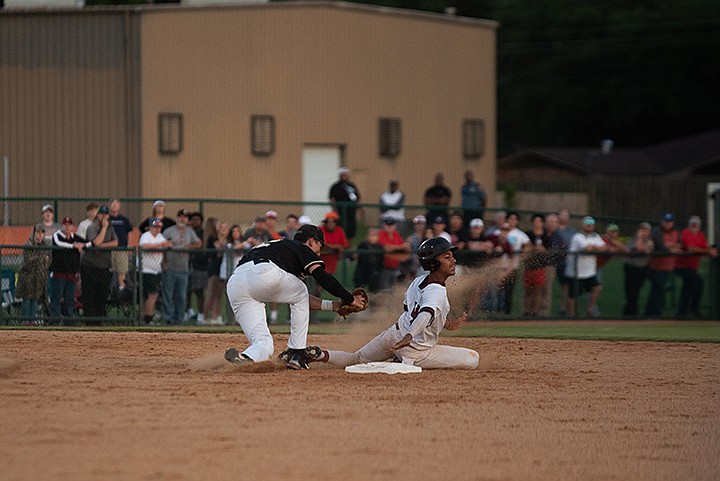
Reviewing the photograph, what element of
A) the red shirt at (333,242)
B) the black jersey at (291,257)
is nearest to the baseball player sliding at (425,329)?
→ the black jersey at (291,257)

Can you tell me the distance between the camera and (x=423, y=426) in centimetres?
898

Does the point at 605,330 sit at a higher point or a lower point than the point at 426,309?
lower

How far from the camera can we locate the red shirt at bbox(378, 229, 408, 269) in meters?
20.0

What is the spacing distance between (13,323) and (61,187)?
34.0 feet

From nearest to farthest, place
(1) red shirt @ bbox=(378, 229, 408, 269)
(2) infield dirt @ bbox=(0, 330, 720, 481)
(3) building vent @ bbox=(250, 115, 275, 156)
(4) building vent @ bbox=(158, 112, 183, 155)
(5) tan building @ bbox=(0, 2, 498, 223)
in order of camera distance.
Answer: (2) infield dirt @ bbox=(0, 330, 720, 481) → (1) red shirt @ bbox=(378, 229, 408, 269) → (5) tan building @ bbox=(0, 2, 498, 223) → (4) building vent @ bbox=(158, 112, 183, 155) → (3) building vent @ bbox=(250, 115, 275, 156)

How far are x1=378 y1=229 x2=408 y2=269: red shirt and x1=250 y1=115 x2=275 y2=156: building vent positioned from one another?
9177 mm

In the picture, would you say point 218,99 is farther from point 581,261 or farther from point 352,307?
point 352,307

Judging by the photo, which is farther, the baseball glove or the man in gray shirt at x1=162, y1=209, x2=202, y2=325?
the man in gray shirt at x1=162, y1=209, x2=202, y2=325

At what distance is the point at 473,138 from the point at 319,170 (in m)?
4.86

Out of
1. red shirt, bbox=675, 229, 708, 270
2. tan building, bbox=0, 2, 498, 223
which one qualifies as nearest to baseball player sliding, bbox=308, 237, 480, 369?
red shirt, bbox=675, 229, 708, 270

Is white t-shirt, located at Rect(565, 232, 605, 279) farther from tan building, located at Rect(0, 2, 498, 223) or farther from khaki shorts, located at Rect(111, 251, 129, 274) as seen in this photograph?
tan building, located at Rect(0, 2, 498, 223)

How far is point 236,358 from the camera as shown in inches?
456

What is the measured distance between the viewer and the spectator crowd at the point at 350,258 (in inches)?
707

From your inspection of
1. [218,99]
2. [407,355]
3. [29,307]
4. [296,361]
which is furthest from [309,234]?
[218,99]
